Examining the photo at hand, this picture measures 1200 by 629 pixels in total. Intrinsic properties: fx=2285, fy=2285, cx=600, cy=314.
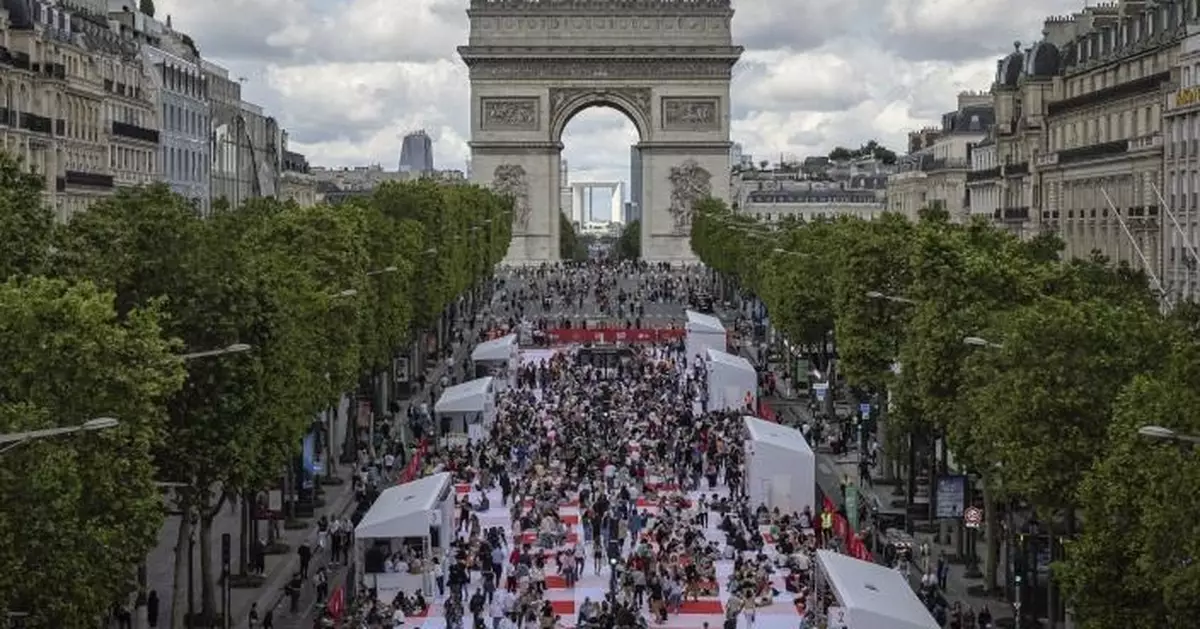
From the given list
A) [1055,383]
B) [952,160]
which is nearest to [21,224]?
[1055,383]

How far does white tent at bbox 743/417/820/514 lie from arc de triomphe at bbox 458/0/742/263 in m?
132

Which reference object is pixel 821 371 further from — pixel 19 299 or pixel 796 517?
pixel 19 299

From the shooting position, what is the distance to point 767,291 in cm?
9819

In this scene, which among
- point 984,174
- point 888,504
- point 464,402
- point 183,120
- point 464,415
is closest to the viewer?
point 888,504

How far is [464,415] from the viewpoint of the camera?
2862 inches

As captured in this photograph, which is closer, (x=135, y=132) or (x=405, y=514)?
(x=405, y=514)

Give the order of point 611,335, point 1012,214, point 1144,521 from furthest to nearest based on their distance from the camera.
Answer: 1. point 611,335
2. point 1012,214
3. point 1144,521

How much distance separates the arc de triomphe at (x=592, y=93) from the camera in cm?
19075

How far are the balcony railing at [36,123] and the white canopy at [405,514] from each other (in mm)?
30022

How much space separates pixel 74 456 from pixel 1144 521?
14171 millimetres

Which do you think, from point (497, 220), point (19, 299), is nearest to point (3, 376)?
point (19, 299)

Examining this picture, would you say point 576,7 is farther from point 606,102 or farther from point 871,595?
point 871,595

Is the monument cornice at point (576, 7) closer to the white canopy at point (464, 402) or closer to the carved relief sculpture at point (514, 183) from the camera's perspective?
the carved relief sculpture at point (514, 183)

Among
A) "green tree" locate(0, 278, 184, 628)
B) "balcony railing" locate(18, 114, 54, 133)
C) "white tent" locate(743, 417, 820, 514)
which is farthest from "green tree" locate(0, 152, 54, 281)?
"balcony railing" locate(18, 114, 54, 133)
